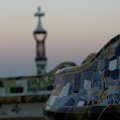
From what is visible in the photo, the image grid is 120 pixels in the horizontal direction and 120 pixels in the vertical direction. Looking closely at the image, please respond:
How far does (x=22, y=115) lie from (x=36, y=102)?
3.80 ft

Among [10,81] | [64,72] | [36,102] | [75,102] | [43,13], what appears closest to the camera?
[75,102]

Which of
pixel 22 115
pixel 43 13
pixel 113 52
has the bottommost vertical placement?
pixel 22 115

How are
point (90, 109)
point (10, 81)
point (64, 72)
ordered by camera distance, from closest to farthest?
point (90, 109) < point (64, 72) < point (10, 81)

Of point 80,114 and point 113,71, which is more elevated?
point 113,71

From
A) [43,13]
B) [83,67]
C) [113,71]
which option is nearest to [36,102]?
[43,13]

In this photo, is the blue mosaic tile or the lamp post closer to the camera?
the blue mosaic tile

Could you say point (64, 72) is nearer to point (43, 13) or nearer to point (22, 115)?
point (22, 115)

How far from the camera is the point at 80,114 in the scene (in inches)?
327

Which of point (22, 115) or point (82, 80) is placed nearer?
point (82, 80)

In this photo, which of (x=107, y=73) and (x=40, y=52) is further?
(x=40, y=52)

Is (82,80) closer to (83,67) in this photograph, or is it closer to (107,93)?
(83,67)

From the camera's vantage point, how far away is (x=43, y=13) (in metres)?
25.1

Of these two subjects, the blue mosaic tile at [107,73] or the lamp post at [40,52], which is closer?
the blue mosaic tile at [107,73]

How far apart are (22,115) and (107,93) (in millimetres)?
13787
